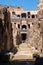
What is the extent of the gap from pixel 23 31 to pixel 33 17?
41.5 ft

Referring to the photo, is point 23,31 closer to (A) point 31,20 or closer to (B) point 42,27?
(A) point 31,20

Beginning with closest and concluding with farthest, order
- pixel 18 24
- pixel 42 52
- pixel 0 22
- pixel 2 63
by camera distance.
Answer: pixel 2 63
pixel 0 22
pixel 42 52
pixel 18 24

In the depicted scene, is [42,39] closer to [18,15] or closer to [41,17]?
[41,17]

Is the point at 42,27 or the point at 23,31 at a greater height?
the point at 42,27

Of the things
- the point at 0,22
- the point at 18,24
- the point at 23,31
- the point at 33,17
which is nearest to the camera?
the point at 0,22

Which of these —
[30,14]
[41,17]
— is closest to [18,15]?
[30,14]

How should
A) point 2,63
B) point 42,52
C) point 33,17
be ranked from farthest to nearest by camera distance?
point 33,17 < point 42,52 < point 2,63

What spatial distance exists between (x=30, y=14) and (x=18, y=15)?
431cm

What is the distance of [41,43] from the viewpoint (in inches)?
827

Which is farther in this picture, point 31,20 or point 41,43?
point 31,20

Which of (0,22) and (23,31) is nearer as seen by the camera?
(0,22)

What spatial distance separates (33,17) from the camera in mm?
78750

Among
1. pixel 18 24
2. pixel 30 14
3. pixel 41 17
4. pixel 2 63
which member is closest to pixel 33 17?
pixel 30 14

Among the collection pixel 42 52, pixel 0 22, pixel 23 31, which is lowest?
pixel 23 31
